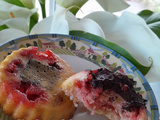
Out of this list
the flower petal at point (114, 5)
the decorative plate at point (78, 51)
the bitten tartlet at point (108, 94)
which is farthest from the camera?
the flower petal at point (114, 5)

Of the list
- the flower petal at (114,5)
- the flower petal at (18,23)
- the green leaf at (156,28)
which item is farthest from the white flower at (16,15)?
the green leaf at (156,28)

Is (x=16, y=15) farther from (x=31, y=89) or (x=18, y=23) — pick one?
(x=31, y=89)

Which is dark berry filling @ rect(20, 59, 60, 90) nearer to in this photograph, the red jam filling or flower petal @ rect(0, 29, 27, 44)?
the red jam filling

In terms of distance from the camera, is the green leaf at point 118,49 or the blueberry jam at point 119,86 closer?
the blueberry jam at point 119,86

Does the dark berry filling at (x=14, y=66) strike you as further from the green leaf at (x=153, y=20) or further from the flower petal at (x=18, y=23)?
the green leaf at (x=153, y=20)

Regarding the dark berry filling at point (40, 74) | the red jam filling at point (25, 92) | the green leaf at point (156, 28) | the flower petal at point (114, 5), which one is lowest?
the red jam filling at point (25, 92)

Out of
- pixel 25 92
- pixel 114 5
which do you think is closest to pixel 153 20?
pixel 114 5
